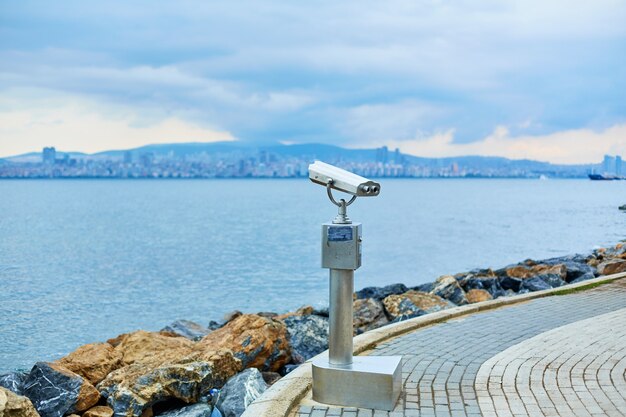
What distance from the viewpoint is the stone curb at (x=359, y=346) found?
6113mm

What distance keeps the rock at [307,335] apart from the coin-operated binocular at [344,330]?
4.25 m

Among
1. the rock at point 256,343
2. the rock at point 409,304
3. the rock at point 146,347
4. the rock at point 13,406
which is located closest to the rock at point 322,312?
the rock at point 409,304

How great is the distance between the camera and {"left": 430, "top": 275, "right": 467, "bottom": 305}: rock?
15836 mm

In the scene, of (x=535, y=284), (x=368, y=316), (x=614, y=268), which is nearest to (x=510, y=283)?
(x=535, y=284)

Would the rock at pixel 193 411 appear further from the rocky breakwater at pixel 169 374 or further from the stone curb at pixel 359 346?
the stone curb at pixel 359 346

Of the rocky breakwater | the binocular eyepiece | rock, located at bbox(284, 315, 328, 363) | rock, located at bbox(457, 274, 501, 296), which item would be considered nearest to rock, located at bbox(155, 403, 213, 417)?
the rocky breakwater

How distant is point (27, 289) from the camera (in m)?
28.9

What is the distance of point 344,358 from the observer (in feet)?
20.9

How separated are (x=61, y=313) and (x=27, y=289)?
5676 millimetres

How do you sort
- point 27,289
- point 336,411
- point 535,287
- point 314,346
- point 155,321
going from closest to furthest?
point 336,411
point 314,346
point 535,287
point 155,321
point 27,289

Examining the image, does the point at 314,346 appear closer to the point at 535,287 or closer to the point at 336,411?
the point at 336,411

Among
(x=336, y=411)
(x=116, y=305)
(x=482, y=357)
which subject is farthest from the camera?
(x=116, y=305)

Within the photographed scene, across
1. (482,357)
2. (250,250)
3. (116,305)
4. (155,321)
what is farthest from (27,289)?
(482,357)

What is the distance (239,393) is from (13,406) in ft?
7.72
